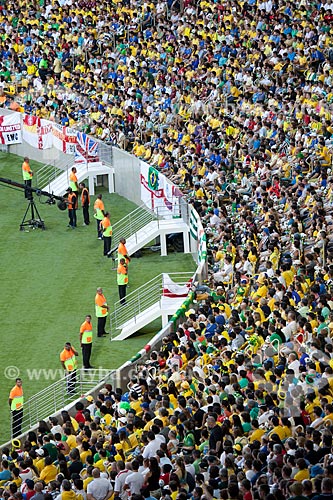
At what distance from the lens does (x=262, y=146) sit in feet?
119

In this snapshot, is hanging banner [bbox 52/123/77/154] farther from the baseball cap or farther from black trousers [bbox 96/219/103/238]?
the baseball cap

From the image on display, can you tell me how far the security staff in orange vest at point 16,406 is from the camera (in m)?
26.9

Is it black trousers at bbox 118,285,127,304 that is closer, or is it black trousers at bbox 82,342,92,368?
black trousers at bbox 82,342,92,368

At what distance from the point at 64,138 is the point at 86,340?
15829 mm

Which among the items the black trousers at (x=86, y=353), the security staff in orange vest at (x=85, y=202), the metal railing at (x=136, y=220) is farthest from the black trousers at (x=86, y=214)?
the black trousers at (x=86, y=353)

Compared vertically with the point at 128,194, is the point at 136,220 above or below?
above

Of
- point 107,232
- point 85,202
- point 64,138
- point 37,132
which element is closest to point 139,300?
point 107,232

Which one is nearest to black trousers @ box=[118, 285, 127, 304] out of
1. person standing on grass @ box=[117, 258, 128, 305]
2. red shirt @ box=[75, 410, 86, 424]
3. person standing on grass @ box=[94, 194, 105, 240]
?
person standing on grass @ box=[117, 258, 128, 305]

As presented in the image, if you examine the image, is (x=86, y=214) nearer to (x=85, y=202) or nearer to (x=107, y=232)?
(x=85, y=202)

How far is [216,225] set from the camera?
111 ft

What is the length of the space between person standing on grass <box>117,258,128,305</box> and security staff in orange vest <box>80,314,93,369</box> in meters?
3.50

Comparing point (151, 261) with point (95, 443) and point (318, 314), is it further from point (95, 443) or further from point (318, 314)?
point (95, 443)

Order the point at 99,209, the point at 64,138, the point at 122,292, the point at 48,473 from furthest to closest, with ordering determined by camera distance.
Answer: the point at 64,138 → the point at 99,209 → the point at 122,292 → the point at 48,473

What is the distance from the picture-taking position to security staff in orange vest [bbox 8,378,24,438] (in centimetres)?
2692
